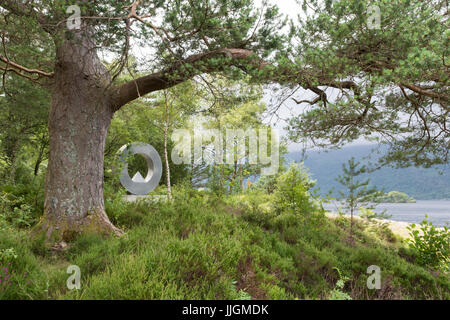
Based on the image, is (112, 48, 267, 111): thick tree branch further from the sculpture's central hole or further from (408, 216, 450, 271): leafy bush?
the sculpture's central hole

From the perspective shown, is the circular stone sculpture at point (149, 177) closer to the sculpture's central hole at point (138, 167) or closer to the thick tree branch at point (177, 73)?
the sculpture's central hole at point (138, 167)

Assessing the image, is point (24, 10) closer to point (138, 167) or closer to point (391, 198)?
point (391, 198)

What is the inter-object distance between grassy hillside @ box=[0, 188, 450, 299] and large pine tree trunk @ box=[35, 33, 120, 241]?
0.46m

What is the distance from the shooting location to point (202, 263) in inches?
131

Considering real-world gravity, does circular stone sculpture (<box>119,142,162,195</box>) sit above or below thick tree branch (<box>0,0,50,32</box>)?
below

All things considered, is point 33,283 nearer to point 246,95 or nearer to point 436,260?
point 246,95

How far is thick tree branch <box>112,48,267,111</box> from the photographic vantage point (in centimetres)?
474

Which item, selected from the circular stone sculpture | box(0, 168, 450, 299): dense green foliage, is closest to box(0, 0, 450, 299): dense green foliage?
box(0, 168, 450, 299): dense green foliage

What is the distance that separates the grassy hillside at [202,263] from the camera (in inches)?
114

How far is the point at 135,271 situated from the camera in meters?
2.97

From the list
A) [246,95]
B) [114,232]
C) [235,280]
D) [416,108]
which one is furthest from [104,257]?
[416,108]

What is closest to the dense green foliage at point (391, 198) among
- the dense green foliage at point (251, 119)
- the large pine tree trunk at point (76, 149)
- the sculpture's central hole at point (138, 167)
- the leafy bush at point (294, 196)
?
the dense green foliage at point (251, 119)

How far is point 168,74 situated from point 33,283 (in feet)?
13.0

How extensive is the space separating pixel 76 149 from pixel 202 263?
363 centimetres
